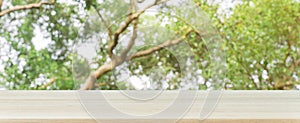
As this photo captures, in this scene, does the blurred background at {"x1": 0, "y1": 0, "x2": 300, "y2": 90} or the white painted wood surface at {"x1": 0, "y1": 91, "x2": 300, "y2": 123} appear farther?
the blurred background at {"x1": 0, "y1": 0, "x2": 300, "y2": 90}

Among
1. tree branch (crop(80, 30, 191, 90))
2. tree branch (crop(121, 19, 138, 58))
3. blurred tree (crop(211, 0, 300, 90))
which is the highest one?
tree branch (crop(121, 19, 138, 58))

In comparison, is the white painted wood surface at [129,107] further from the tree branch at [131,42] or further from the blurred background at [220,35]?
the blurred background at [220,35]

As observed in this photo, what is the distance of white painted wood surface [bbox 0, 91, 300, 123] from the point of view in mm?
1256

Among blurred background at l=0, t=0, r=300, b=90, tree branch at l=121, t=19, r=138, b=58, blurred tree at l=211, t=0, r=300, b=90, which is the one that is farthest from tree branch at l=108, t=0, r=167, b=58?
blurred tree at l=211, t=0, r=300, b=90

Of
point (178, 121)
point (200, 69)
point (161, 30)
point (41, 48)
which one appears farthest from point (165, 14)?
point (41, 48)

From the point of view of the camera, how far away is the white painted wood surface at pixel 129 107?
1256 millimetres

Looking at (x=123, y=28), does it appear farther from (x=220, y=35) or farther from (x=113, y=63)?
(x=220, y=35)

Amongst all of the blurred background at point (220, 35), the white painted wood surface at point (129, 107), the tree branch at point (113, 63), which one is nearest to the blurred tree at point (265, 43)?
the blurred background at point (220, 35)

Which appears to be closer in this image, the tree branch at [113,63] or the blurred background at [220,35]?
the tree branch at [113,63]

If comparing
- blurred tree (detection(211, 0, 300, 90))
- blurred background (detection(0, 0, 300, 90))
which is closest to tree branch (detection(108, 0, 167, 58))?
blurred background (detection(0, 0, 300, 90))

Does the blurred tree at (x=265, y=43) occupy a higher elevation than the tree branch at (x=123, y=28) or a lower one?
lower

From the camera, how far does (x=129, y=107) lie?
50.1 inches

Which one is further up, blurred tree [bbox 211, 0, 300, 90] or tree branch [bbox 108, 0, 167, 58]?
tree branch [bbox 108, 0, 167, 58]

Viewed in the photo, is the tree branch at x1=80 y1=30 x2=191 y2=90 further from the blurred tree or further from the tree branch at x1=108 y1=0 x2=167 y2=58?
the blurred tree
